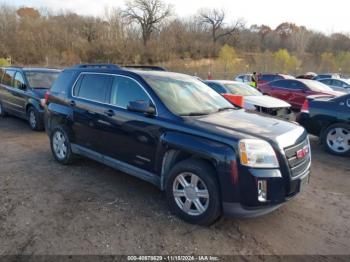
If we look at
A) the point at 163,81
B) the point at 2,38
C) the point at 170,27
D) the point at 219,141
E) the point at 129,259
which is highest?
the point at 170,27

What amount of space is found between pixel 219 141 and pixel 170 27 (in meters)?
71.4

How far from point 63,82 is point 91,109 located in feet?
3.96

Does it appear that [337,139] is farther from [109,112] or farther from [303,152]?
[109,112]

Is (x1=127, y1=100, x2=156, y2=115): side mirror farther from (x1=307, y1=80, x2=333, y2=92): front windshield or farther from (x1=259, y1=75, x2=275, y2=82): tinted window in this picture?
(x1=259, y1=75, x2=275, y2=82): tinted window

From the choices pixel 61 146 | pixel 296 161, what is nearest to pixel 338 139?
pixel 296 161

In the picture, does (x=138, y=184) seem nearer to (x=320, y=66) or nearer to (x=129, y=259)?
(x=129, y=259)

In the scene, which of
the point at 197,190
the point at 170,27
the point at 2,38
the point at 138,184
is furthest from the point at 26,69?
the point at 170,27

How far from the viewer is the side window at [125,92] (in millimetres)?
4426

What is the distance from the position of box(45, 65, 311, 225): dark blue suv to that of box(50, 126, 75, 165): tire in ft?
0.31

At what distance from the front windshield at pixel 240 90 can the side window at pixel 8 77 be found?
22.0 ft

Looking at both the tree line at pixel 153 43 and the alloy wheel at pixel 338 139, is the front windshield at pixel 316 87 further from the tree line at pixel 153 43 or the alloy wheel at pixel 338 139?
the tree line at pixel 153 43

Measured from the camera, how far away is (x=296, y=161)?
12.5 ft

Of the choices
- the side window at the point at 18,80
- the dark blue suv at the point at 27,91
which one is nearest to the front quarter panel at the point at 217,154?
the dark blue suv at the point at 27,91

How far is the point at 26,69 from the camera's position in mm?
9461
